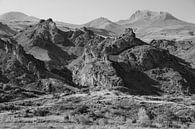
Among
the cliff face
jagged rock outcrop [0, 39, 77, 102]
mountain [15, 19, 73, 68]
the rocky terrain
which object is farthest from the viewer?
mountain [15, 19, 73, 68]

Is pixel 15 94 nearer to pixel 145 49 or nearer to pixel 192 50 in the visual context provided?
pixel 145 49

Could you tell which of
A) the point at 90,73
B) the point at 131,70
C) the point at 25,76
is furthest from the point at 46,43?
the point at 131,70

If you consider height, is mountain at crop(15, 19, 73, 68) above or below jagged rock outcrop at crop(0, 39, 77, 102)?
above

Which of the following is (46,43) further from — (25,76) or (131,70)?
(131,70)

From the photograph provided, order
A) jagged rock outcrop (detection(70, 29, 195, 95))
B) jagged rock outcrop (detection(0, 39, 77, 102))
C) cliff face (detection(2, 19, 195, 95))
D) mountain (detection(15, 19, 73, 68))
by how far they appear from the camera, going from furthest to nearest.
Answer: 1. mountain (detection(15, 19, 73, 68))
2. jagged rock outcrop (detection(70, 29, 195, 95))
3. cliff face (detection(2, 19, 195, 95))
4. jagged rock outcrop (detection(0, 39, 77, 102))

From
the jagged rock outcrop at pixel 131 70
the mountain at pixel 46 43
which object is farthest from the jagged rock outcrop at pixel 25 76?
the mountain at pixel 46 43

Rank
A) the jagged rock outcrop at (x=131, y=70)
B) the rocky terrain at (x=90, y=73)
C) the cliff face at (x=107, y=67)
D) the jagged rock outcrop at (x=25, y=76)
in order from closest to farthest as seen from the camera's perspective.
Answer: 1. the rocky terrain at (x=90, y=73)
2. the jagged rock outcrop at (x=25, y=76)
3. the cliff face at (x=107, y=67)
4. the jagged rock outcrop at (x=131, y=70)

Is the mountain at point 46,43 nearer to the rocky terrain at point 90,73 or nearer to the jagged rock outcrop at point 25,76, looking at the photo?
the rocky terrain at point 90,73

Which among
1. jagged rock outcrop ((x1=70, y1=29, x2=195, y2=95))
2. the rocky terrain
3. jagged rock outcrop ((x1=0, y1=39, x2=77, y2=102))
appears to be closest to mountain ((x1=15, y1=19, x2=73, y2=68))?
the rocky terrain

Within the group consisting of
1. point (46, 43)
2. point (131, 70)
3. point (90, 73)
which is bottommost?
point (90, 73)

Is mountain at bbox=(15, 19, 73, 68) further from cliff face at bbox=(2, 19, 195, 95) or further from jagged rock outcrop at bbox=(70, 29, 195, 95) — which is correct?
jagged rock outcrop at bbox=(70, 29, 195, 95)

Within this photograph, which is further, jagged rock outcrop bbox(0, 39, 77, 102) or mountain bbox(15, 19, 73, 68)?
mountain bbox(15, 19, 73, 68)

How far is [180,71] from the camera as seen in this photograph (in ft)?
340

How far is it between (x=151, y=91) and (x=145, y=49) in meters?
20.4
